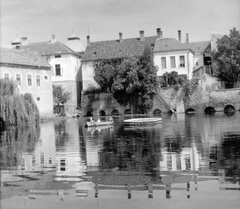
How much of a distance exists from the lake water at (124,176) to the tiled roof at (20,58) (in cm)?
3136

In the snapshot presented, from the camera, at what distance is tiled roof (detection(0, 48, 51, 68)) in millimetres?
54013

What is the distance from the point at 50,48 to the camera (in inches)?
2761

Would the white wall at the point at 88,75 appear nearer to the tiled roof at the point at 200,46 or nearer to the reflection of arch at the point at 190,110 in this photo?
the reflection of arch at the point at 190,110

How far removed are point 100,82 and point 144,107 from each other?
748 centimetres

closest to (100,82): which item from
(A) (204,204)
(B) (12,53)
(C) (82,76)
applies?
(C) (82,76)

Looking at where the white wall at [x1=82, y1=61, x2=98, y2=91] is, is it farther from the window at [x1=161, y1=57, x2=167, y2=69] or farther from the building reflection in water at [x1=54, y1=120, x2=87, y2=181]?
the building reflection in water at [x1=54, y1=120, x2=87, y2=181]

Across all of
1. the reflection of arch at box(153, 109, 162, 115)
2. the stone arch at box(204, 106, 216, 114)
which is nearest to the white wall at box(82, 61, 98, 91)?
the reflection of arch at box(153, 109, 162, 115)

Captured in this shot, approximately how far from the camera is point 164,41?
6962cm

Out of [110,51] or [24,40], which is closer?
[110,51]

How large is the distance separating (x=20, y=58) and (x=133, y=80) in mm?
16075

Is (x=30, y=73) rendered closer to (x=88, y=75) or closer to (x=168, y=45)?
(x=88, y=75)

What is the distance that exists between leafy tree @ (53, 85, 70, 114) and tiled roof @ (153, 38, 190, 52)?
50.3 ft

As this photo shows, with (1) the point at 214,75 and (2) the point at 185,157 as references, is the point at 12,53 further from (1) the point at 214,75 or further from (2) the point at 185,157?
(2) the point at 185,157

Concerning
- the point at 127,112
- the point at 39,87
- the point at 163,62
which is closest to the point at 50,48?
the point at 39,87
